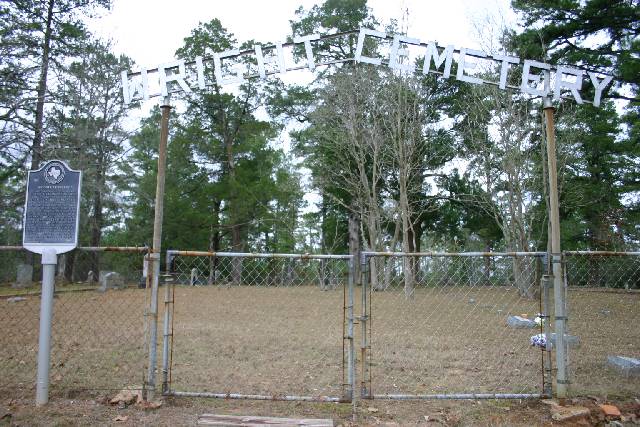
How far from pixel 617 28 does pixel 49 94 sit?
17757mm

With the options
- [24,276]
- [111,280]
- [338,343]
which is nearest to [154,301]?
[338,343]

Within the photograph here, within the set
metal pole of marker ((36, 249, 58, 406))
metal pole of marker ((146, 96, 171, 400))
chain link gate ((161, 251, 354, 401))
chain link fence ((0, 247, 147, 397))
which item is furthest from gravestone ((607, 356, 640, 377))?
metal pole of marker ((36, 249, 58, 406))

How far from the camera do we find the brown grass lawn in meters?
5.47

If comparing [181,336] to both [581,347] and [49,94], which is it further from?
[49,94]

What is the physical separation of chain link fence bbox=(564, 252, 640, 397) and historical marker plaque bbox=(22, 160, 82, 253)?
189 inches

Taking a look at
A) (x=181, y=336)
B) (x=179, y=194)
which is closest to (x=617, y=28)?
(x=181, y=336)

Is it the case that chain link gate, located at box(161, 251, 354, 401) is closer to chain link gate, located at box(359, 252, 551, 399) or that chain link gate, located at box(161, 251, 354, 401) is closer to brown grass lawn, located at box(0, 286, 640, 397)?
brown grass lawn, located at box(0, 286, 640, 397)

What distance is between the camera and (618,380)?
18.7 ft

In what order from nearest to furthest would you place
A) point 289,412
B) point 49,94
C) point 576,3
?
point 289,412 → point 576,3 → point 49,94

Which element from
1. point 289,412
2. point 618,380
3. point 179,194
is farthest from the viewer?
point 179,194

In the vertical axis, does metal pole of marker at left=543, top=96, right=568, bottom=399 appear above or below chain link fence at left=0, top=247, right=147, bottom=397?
above

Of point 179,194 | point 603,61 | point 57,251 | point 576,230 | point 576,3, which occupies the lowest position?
point 57,251

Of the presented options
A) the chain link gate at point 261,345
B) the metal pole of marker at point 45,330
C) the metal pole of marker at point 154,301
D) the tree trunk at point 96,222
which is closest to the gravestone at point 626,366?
the chain link gate at point 261,345

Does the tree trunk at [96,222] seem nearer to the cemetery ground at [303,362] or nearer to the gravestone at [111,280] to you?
the gravestone at [111,280]
